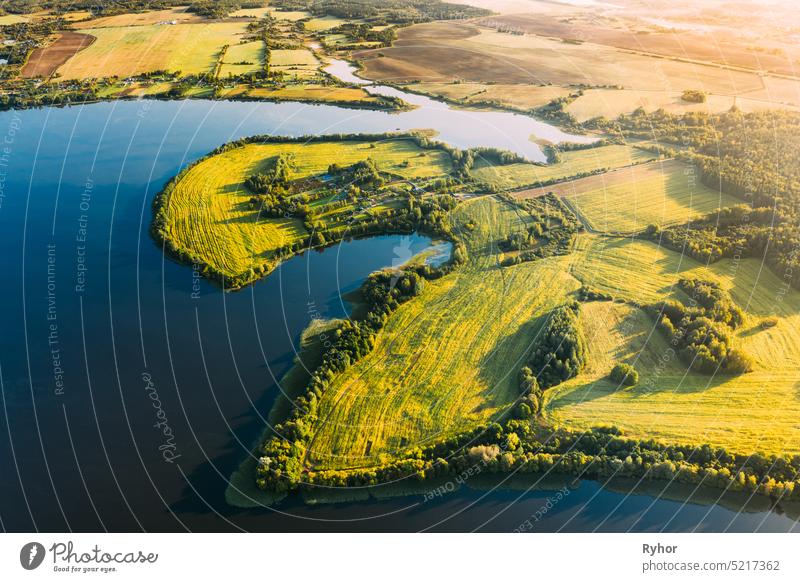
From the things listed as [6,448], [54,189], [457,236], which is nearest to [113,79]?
[54,189]

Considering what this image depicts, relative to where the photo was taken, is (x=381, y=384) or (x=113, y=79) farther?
(x=113, y=79)

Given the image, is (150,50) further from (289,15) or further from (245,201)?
(245,201)

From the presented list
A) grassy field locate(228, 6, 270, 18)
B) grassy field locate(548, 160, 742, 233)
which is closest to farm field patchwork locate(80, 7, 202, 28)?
grassy field locate(228, 6, 270, 18)

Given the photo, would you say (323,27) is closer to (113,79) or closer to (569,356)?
(113,79)

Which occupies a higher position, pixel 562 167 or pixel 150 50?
pixel 150 50
